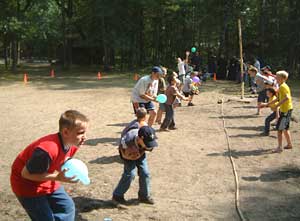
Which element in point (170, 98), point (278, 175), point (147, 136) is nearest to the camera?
point (147, 136)

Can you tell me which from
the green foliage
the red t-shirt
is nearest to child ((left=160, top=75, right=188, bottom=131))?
the red t-shirt

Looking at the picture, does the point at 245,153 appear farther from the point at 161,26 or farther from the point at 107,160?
the point at 161,26

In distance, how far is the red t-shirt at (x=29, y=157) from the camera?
3.34m

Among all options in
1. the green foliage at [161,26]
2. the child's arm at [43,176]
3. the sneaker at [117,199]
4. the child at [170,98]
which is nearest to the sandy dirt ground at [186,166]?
the sneaker at [117,199]

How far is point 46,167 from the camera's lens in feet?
10.8

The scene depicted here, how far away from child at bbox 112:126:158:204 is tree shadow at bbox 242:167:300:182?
2092 millimetres

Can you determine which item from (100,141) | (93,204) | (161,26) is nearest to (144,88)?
(100,141)

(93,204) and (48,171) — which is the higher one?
(48,171)

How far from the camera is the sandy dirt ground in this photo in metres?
5.61

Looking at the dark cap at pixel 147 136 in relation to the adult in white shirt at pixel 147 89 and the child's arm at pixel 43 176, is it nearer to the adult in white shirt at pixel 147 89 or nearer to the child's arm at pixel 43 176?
the child's arm at pixel 43 176

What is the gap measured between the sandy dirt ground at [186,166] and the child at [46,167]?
177 cm

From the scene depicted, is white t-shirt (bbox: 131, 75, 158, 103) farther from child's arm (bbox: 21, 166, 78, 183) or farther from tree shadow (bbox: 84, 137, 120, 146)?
child's arm (bbox: 21, 166, 78, 183)

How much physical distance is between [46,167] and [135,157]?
94.3 inches

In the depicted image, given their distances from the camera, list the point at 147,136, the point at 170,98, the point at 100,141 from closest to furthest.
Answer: the point at 147,136 → the point at 100,141 → the point at 170,98
